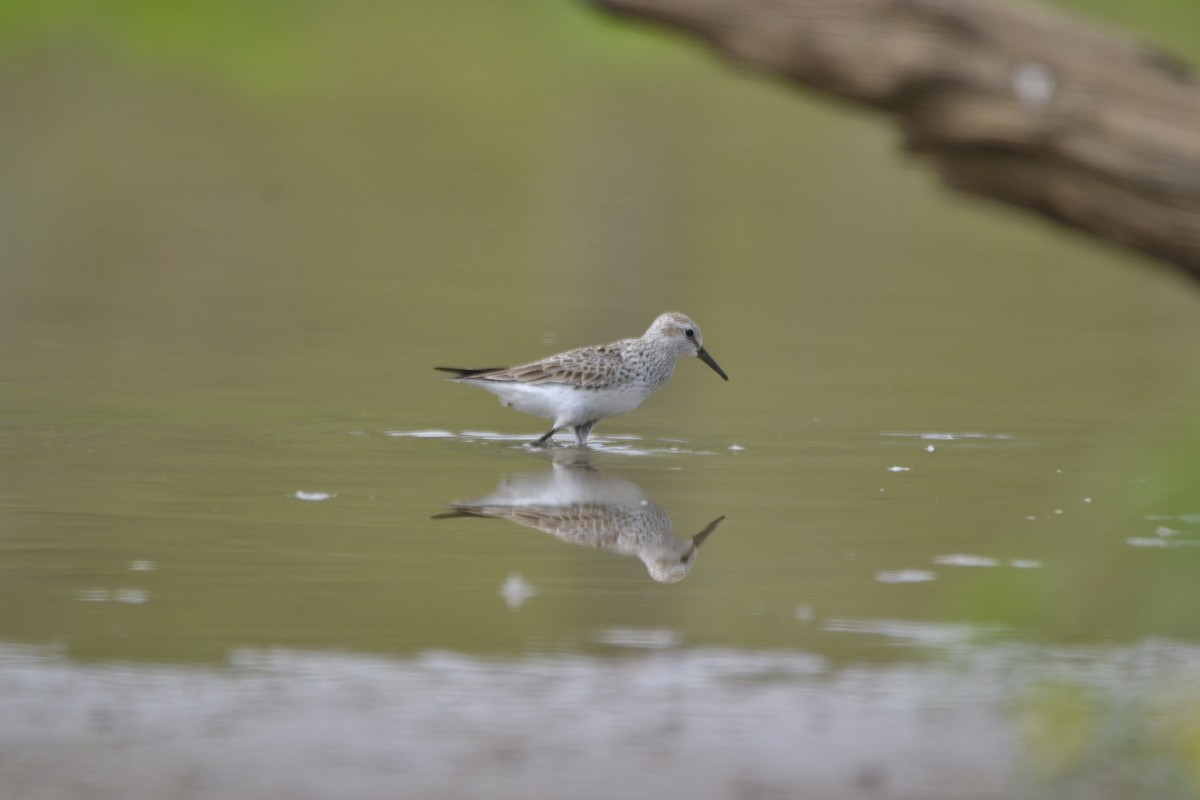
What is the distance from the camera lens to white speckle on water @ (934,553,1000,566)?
742 centimetres

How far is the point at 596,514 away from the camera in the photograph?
8188 mm

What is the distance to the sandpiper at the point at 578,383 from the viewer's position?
9789mm

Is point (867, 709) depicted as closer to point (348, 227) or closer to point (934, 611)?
point (934, 611)

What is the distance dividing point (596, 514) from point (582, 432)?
1.87 metres

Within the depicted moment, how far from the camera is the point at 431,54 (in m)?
30.3

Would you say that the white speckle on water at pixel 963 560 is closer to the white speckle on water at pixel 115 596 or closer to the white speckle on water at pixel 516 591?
the white speckle on water at pixel 516 591

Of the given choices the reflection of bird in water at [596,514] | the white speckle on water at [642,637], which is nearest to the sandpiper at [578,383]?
the reflection of bird in water at [596,514]

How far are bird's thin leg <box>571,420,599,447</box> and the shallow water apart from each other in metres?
0.17

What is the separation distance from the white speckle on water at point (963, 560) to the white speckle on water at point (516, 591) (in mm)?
1349

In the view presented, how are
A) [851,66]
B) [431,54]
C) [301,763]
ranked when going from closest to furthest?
1. [851,66]
2. [301,763]
3. [431,54]

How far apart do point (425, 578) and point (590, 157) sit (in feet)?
52.6

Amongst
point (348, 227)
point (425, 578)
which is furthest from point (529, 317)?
point (425, 578)

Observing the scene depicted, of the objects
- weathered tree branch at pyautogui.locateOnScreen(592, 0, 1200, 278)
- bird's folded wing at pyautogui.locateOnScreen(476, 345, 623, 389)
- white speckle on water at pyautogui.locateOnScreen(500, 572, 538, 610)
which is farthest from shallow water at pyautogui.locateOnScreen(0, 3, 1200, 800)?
weathered tree branch at pyautogui.locateOnScreen(592, 0, 1200, 278)

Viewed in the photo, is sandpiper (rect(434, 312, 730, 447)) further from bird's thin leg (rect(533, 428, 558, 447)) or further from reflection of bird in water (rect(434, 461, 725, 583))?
reflection of bird in water (rect(434, 461, 725, 583))
